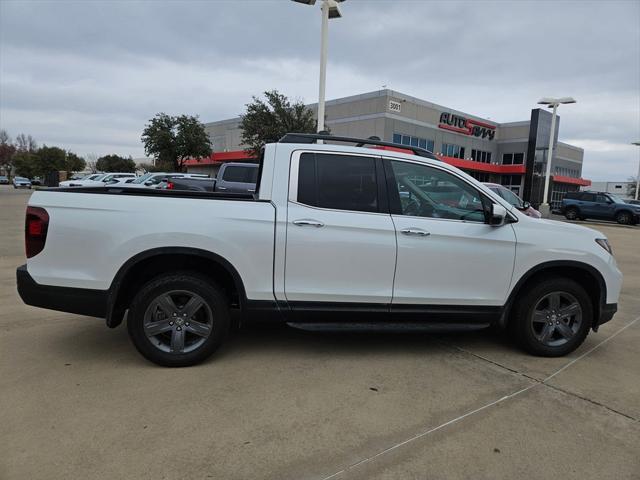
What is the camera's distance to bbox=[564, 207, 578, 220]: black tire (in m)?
27.4

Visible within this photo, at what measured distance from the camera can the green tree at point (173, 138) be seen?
142 feet

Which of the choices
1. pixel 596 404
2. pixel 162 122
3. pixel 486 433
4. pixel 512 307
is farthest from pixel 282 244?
pixel 162 122

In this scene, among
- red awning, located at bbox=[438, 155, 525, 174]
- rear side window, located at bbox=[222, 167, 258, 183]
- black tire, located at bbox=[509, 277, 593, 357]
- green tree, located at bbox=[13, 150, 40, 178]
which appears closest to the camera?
black tire, located at bbox=[509, 277, 593, 357]

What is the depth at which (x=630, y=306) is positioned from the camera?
6523 mm

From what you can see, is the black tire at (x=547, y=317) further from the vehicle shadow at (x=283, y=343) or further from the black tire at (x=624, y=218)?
the black tire at (x=624, y=218)

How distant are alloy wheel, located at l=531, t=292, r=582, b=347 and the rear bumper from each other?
383 centimetres

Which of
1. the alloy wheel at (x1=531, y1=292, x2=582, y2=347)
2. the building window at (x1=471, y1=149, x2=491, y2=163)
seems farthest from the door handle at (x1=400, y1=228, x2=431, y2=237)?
the building window at (x1=471, y1=149, x2=491, y2=163)

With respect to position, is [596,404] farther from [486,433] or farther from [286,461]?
[286,461]

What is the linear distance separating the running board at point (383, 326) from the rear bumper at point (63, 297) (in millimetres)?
1553

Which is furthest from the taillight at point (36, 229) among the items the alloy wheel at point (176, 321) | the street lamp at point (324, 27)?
the street lamp at point (324, 27)

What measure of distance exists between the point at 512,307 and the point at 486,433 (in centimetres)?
165

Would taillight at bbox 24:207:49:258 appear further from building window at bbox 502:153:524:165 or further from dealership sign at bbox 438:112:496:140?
building window at bbox 502:153:524:165

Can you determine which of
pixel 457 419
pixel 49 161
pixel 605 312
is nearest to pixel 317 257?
pixel 457 419

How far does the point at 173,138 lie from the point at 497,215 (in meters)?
44.0
